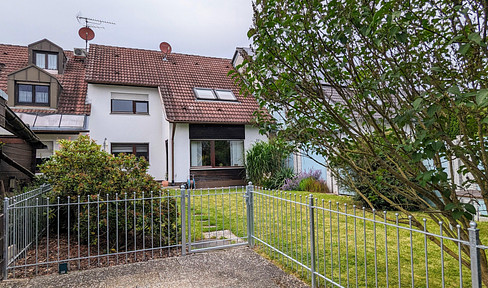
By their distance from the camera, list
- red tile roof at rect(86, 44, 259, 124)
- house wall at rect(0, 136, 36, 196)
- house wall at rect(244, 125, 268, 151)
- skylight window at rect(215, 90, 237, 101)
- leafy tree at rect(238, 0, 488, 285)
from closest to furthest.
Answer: leafy tree at rect(238, 0, 488, 285) → house wall at rect(0, 136, 36, 196) → red tile roof at rect(86, 44, 259, 124) → house wall at rect(244, 125, 268, 151) → skylight window at rect(215, 90, 237, 101)

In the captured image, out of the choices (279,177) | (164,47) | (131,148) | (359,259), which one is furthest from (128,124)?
(359,259)

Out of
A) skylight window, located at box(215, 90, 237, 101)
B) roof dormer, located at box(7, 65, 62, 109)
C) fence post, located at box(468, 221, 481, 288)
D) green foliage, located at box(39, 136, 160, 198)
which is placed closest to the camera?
fence post, located at box(468, 221, 481, 288)

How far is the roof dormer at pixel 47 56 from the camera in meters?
15.6

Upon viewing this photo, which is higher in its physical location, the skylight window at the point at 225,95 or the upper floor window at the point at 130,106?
the skylight window at the point at 225,95

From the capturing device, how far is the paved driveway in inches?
165

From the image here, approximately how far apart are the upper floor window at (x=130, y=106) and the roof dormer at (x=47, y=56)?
4123 mm

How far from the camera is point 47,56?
52.3 ft

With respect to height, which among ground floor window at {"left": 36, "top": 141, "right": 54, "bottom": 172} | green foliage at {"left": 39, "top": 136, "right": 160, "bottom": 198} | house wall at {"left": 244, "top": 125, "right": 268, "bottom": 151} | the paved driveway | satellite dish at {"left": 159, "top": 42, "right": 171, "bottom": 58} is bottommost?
the paved driveway

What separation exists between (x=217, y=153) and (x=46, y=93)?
27.6 feet

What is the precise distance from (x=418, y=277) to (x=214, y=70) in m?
16.4

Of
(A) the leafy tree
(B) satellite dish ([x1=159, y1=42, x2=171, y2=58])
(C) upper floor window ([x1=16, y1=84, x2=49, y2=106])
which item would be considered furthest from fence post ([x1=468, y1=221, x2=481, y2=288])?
(B) satellite dish ([x1=159, y1=42, x2=171, y2=58])

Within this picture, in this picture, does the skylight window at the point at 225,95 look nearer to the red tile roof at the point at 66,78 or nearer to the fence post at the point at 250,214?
the red tile roof at the point at 66,78

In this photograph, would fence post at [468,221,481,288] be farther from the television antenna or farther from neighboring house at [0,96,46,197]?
the television antenna

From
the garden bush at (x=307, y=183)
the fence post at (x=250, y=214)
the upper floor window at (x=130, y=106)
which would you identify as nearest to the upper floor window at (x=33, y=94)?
the upper floor window at (x=130, y=106)
